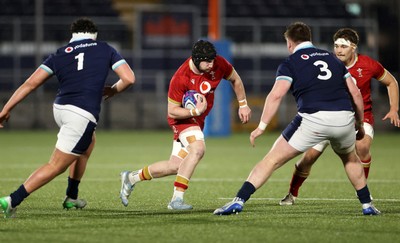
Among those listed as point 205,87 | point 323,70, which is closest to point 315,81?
point 323,70

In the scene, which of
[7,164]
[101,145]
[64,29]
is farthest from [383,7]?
[7,164]

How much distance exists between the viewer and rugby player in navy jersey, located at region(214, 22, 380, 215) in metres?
8.46

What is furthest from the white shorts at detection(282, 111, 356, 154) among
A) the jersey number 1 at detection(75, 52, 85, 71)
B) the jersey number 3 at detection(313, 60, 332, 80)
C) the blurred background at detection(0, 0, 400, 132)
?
the blurred background at detection(0, 0, 400, 132)

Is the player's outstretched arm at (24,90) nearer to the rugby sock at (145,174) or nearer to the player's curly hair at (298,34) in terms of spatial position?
the rugby sock at (145,174)

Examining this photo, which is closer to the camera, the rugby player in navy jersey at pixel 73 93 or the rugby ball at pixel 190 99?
the rugby player in navy jersey at pixel 73 93

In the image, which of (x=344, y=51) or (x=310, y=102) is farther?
(x=344, y=51)

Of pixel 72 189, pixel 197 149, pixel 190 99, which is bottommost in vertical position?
pixel 72 189

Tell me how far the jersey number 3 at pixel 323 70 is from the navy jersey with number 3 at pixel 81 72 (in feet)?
6.17

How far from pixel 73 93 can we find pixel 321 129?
2355 millimetres

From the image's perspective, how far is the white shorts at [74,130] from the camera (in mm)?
8484

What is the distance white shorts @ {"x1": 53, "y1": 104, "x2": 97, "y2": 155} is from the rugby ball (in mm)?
1188

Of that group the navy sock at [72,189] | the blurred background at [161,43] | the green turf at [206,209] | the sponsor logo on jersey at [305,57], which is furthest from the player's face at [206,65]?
the blurred background at [161,43]

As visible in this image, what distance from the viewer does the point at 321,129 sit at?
27.7ft

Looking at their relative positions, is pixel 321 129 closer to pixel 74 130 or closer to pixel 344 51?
pixel 344 51
